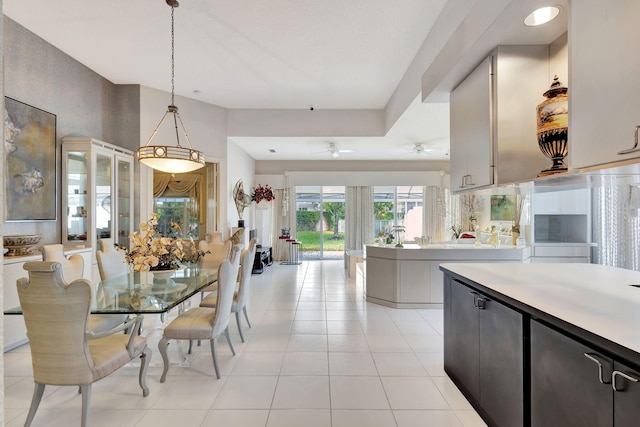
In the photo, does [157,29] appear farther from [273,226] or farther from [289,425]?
[273,226]

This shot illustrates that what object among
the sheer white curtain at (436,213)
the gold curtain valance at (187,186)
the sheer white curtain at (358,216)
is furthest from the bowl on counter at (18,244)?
the sheer white curtain at (436,213)

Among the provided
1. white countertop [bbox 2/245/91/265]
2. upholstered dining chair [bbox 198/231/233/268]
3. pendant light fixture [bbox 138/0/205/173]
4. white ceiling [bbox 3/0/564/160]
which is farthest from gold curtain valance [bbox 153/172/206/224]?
pendant light fixture [bbox 138/0/205/173]

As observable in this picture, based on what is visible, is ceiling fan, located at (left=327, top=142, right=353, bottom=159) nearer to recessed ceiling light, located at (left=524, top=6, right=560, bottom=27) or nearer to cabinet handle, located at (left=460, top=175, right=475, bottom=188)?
cabinet handle, located at (left=460, top=175, right=475, bottom=188)

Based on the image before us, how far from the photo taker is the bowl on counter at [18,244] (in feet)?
11.1

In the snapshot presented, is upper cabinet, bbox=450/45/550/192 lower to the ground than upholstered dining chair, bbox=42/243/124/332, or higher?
higher

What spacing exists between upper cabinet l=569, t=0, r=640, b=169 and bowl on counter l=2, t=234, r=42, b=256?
466cm

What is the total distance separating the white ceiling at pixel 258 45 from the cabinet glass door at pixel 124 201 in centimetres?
136

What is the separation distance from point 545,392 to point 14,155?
16.4 feet

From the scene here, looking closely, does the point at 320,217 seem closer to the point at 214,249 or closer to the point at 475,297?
the point at 214,249

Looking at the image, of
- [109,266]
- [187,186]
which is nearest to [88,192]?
[109,266]

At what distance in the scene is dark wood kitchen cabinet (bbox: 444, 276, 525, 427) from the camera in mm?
1752

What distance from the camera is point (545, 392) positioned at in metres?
1.53

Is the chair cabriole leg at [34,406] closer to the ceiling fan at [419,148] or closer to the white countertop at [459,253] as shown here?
the white countertop at [459,253]

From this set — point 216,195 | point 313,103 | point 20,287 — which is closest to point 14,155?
point 20,287
